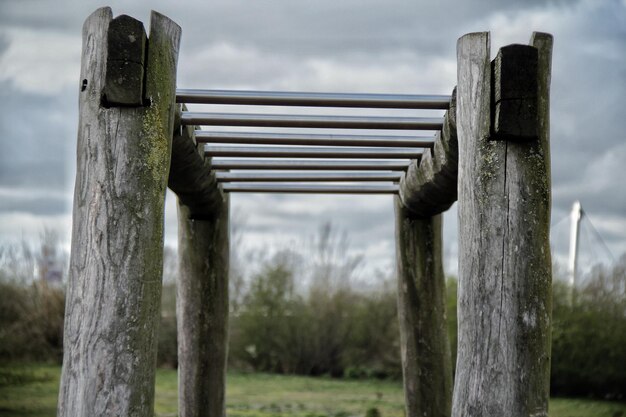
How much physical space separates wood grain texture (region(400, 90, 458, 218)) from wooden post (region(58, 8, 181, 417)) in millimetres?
1441

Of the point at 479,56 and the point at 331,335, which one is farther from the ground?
the point at 479,56

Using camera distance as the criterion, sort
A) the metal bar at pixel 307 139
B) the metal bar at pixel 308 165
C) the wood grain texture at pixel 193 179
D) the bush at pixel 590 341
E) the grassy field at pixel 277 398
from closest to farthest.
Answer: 1. the wood grain texture at pixel 193 179
2. the metal bar at pixel 307 139
3. the metal bar at pixel 308 165
4. the grassy field at pixel 277 398
5. the bush at pixel 590 341

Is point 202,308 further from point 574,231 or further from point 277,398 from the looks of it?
point 574,231

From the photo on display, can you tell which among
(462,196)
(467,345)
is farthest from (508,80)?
(467,345)

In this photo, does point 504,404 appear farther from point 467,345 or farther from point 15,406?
point 15,406

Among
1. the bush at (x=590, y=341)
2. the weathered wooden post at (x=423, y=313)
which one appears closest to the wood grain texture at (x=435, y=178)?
the weathered wooden post at (x=423, y=313)

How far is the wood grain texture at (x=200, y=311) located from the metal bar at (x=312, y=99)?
193cm

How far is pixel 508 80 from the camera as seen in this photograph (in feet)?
10.9

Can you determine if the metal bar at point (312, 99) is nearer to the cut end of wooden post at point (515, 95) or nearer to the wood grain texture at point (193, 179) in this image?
the wood grain texture at point (193, 179)

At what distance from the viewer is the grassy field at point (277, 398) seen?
30.1 ft

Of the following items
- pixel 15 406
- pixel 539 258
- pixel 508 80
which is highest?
pixel 508 80

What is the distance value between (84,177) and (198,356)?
8.85 ft

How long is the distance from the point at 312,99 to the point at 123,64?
1.00 m

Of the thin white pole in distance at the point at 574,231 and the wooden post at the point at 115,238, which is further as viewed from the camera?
the thin white pole in distance at the point at 574,231
